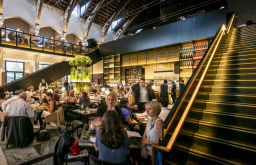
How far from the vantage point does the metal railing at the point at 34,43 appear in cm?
1002

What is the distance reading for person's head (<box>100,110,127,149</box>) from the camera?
1.71 metres

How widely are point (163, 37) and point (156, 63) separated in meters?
1.86

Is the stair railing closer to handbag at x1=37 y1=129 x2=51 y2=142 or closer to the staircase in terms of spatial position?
the staircase

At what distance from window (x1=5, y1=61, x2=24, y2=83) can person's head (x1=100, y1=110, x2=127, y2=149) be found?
57.2ft

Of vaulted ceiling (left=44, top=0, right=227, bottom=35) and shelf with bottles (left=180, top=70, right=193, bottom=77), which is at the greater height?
vaulted ceiling (left=44, top=0, right=227, bottom=35)

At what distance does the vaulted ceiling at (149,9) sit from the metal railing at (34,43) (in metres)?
3.44

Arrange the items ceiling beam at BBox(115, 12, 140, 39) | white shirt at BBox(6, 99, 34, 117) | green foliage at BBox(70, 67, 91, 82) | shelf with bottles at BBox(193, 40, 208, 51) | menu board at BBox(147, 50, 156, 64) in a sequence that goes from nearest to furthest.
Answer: white shirt at BBox(6, 99, 34, 117), green foliage at BBox(70, 67, 91, 82), shelf with bottles at BBox(193, 40, 208, 51), menu board at BBox(147, 50, 156, 64), ceiling beam at BBox(115, 12, 140, 39)

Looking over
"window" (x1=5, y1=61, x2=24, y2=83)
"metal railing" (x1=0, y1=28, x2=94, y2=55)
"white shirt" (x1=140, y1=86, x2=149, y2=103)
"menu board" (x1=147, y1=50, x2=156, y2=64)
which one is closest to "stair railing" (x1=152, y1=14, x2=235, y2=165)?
"white shirt" (x1=140, y1=86, x2=149, y2=103)

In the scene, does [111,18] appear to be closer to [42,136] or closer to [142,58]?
[142,58]

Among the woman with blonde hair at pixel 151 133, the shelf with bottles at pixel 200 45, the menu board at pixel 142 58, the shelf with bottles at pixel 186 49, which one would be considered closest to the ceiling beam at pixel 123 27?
the menu board at pixel 142 58

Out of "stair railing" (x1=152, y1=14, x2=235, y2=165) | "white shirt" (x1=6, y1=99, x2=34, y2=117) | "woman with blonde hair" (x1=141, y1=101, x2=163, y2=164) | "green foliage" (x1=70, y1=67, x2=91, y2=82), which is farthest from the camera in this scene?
"green foliage" (x1=70, y1=67, x2=91, y2=82)

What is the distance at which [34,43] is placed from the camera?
11.4 m

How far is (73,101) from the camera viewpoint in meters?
5.81

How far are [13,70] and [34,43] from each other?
6.14 metres
